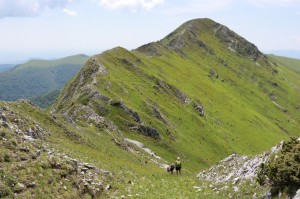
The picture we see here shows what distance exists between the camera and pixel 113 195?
2927 centimetres

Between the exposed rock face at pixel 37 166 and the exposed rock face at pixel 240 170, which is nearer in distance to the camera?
the exposed rock face at pixel 37 166

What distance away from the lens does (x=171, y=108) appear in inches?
4311

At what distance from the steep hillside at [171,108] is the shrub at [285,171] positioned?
157 ft

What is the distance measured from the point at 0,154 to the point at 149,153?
5035 cm

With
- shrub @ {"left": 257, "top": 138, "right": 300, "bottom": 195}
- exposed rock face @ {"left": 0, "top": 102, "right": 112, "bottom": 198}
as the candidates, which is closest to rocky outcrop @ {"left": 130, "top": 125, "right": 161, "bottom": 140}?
exposed rock face @ {"left": 0, "top": 102, "right": 112, "bottom": 198}

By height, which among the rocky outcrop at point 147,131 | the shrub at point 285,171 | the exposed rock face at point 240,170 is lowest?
the rocky outcrop at point 147,131

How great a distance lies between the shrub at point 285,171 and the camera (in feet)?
78.5

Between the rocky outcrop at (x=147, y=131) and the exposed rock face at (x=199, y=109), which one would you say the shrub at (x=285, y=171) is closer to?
the rocky outcrop at (x=147, y=131)

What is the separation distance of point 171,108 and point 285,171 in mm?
85236

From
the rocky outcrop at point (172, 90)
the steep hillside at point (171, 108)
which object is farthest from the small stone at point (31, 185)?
the rocky outcrop at point (172, 90)

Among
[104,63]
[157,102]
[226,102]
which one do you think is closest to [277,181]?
[157,102]

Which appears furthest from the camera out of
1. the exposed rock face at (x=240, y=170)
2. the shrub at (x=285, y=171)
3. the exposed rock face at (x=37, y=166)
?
the exposed rock face at (x=240, y=170)

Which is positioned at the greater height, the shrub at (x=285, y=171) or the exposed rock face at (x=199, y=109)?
the shrub at (x=285, y=171)

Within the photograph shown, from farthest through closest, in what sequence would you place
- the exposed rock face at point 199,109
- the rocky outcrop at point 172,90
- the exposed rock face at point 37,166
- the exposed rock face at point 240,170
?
the exposed rock face at point 199,109, the rocky outcrop at point 172,90, the exposed rock face at point 240,170, the exposed rock face at point 37,166
